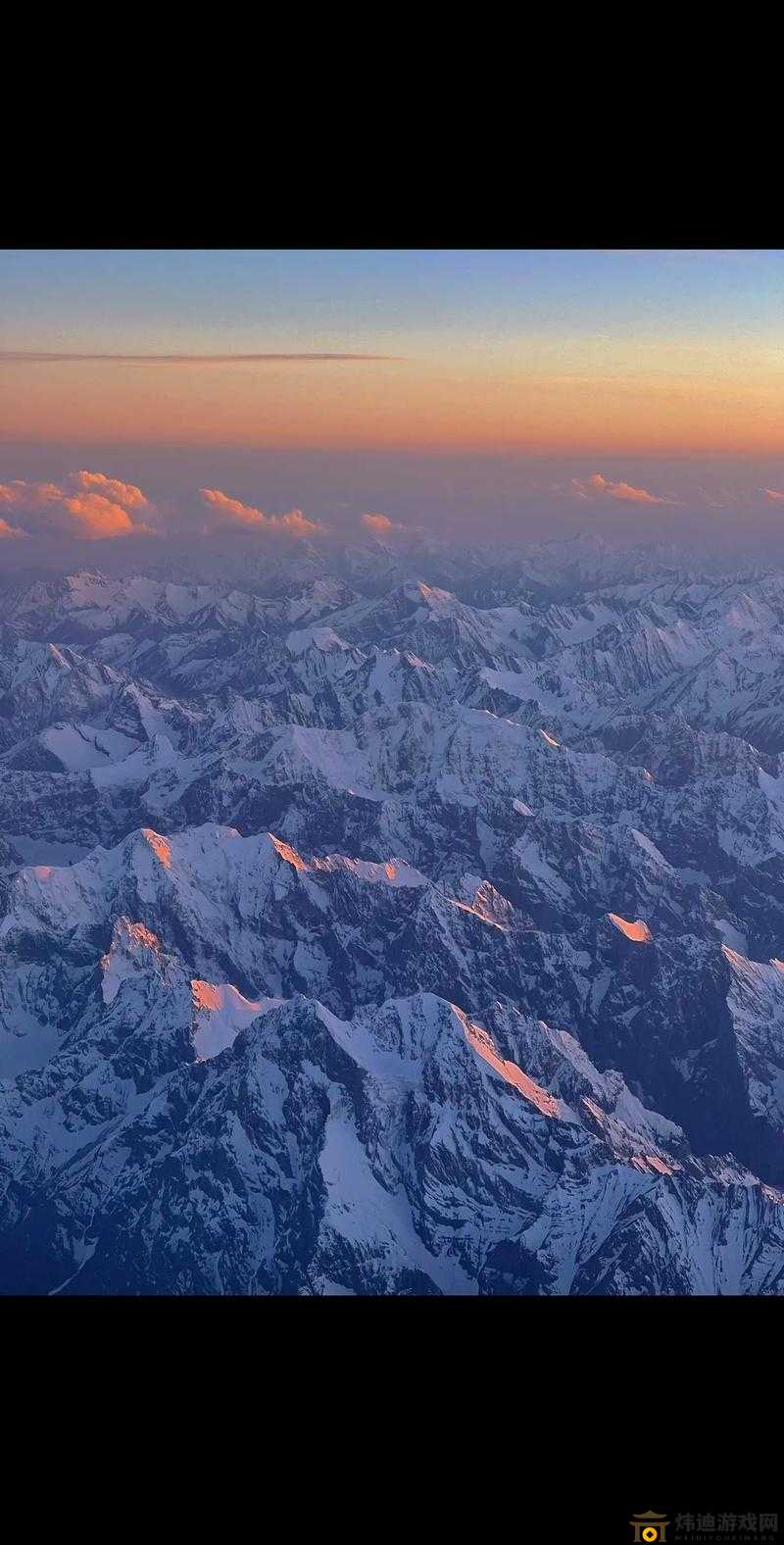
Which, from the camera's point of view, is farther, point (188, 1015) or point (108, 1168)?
point (188, 1015)

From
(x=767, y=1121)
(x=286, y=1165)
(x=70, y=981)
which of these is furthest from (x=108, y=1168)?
(x=767, y=1121)

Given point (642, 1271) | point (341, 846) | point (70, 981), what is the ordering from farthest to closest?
point (341, 846)
point (70, 981)
point (642, 1271)
